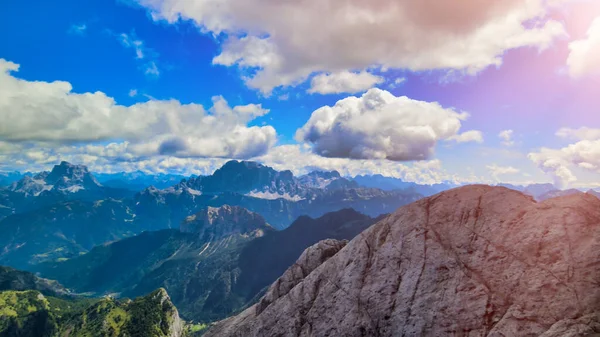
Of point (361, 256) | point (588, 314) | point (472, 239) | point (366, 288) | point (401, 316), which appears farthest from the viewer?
point (361, 256)

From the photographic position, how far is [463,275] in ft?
204

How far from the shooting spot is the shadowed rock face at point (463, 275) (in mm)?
51812

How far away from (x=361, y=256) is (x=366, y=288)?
909 centimetres

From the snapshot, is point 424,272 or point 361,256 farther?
point 361,256

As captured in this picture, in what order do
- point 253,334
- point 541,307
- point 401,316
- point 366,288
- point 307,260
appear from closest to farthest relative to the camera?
point 541,307, point 401,316, point 366,288, point 253,334, point 307,260

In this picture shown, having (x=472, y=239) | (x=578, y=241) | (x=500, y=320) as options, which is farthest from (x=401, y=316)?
(x=578, y=241)

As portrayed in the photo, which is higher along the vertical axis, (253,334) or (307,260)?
(307,260)

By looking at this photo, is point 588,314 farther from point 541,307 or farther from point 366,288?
point 366,288

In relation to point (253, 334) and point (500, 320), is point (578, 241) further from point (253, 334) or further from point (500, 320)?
point (253, 334)

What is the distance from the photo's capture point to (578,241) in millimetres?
55938

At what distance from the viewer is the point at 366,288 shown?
72500 millimetres

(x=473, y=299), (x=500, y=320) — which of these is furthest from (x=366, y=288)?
(x=500, y=320)

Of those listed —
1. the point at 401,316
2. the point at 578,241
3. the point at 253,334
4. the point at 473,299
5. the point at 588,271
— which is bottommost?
the point at 253,334

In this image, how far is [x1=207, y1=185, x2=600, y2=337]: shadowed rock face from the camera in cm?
5181
